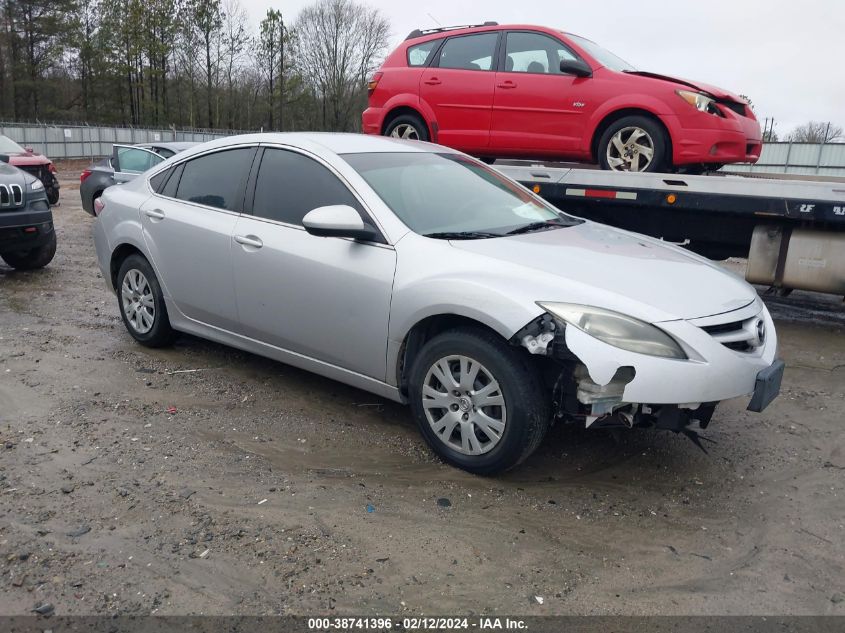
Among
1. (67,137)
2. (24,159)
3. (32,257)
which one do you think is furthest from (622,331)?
(67,137)

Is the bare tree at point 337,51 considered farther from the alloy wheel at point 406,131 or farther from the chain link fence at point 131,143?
the alloy wheel at point 406,131

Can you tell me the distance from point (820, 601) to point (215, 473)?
8.82 ft

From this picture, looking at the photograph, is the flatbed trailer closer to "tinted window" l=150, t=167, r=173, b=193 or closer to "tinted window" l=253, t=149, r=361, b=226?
"tinted window" l=253, t=149, r=361, b=226

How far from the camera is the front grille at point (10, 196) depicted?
7.66 meters

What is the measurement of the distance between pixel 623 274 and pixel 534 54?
13.9ft

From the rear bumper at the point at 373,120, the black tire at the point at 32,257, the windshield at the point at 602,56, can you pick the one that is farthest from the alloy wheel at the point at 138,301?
the windshield at the point at 602,56

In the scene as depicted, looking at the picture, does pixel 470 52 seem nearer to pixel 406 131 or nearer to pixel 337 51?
pixel 406 131

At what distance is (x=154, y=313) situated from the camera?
5.30 metres

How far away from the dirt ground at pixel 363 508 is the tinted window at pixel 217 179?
1214 mm

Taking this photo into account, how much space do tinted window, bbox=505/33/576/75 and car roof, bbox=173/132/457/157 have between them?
8.24 feet

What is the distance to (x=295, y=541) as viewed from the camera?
2998 millimetres

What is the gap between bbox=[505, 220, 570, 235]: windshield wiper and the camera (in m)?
4.12

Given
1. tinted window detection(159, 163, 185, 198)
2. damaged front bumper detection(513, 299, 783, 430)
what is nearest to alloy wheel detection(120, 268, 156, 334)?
tinted window detection(159, 163, 185, 198)

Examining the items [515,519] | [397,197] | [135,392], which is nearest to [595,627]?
[515,519]
